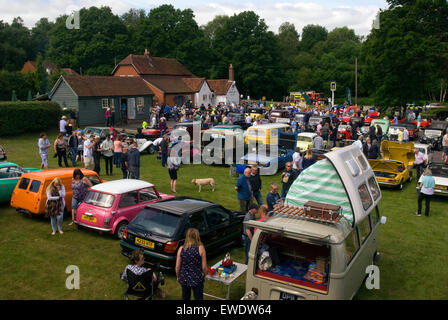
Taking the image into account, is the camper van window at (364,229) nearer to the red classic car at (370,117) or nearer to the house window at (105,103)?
the red classic car at (370,117)

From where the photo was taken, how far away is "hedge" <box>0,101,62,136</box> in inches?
1093

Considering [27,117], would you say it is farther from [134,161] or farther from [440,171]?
[440,171]

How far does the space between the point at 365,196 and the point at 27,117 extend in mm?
26986

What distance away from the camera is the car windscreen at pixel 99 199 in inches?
425

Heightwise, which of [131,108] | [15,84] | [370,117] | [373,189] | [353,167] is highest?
[15,84]

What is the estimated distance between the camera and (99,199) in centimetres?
1095

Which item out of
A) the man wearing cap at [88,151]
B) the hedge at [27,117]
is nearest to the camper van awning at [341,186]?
the man wearing cap at [88,151]

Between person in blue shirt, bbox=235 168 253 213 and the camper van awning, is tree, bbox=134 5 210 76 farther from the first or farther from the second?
the camper van awning

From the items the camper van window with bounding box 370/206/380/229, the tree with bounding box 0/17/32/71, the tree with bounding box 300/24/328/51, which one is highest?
the tree with bounding box 300/24/328/51

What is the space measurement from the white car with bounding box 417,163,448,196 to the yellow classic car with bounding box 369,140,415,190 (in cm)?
132

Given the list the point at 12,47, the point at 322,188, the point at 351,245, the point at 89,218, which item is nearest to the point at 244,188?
the point at 322,188

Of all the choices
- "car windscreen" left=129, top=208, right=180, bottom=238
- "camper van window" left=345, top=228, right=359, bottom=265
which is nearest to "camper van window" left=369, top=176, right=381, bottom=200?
"camper van window" left=345, top=228, right=359, bottom=265

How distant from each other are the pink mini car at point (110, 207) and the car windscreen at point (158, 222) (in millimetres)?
1697

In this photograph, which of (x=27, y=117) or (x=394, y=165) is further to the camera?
(x=27, y=117)
